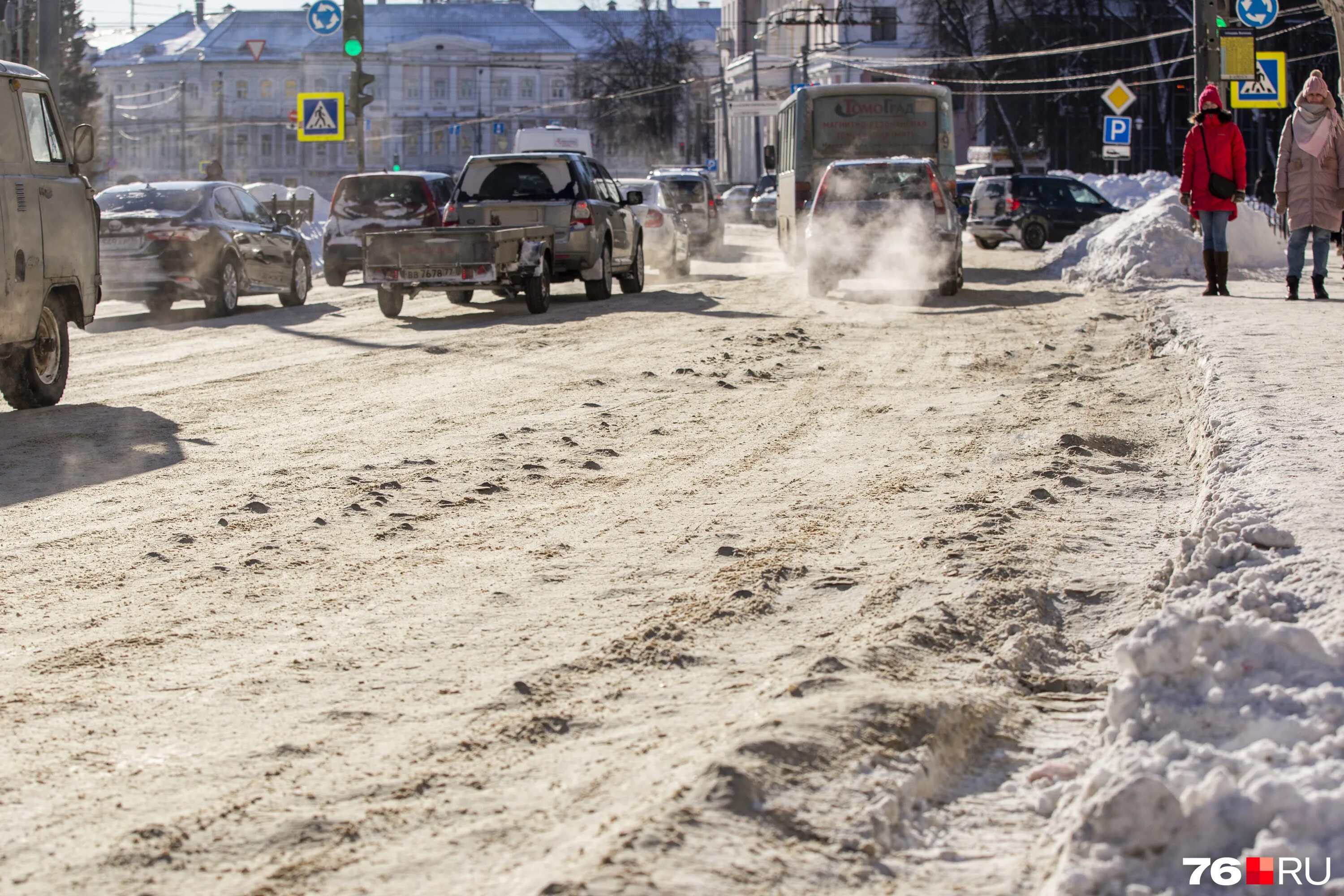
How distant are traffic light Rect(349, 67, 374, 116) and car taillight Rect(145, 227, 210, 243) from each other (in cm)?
867

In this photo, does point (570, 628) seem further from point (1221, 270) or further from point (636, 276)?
point (636, 276)

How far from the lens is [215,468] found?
790cm

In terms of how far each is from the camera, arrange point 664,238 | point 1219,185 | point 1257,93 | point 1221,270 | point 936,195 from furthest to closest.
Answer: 1. point 1257,93
2. point 664,238
3. point 936,195
4. point 1221,270
5. point 1219,185

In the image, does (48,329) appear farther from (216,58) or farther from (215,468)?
(216,58)

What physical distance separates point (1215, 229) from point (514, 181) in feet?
27.2

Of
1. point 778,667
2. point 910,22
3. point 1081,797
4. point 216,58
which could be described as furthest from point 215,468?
point 216,58

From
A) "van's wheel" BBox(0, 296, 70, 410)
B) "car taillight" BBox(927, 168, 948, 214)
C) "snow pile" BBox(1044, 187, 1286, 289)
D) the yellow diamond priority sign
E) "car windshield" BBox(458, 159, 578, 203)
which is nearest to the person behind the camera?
"van's wheel" BBox(0, 296, 70, 410)

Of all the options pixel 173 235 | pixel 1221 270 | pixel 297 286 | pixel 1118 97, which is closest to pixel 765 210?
pixel 1118 97

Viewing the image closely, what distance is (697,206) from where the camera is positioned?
33.5 metres

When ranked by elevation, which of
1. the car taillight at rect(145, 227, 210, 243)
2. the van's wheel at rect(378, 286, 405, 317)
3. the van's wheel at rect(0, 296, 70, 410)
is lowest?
the van's wheel at rect(0, 296, 70, 410)

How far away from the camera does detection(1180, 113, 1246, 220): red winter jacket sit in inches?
624

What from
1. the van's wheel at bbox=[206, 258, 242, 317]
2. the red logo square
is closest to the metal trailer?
the van's wheel at bbox=[206, 258, 242, 317]

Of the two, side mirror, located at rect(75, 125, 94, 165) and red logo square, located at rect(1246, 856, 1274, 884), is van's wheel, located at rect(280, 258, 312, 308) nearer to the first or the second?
side mirror, located at rect(75, 125, 94, 165)

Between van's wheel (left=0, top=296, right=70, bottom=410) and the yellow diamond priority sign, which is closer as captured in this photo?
van's wheel (left=0, top=296, right=70, bottom=410)
